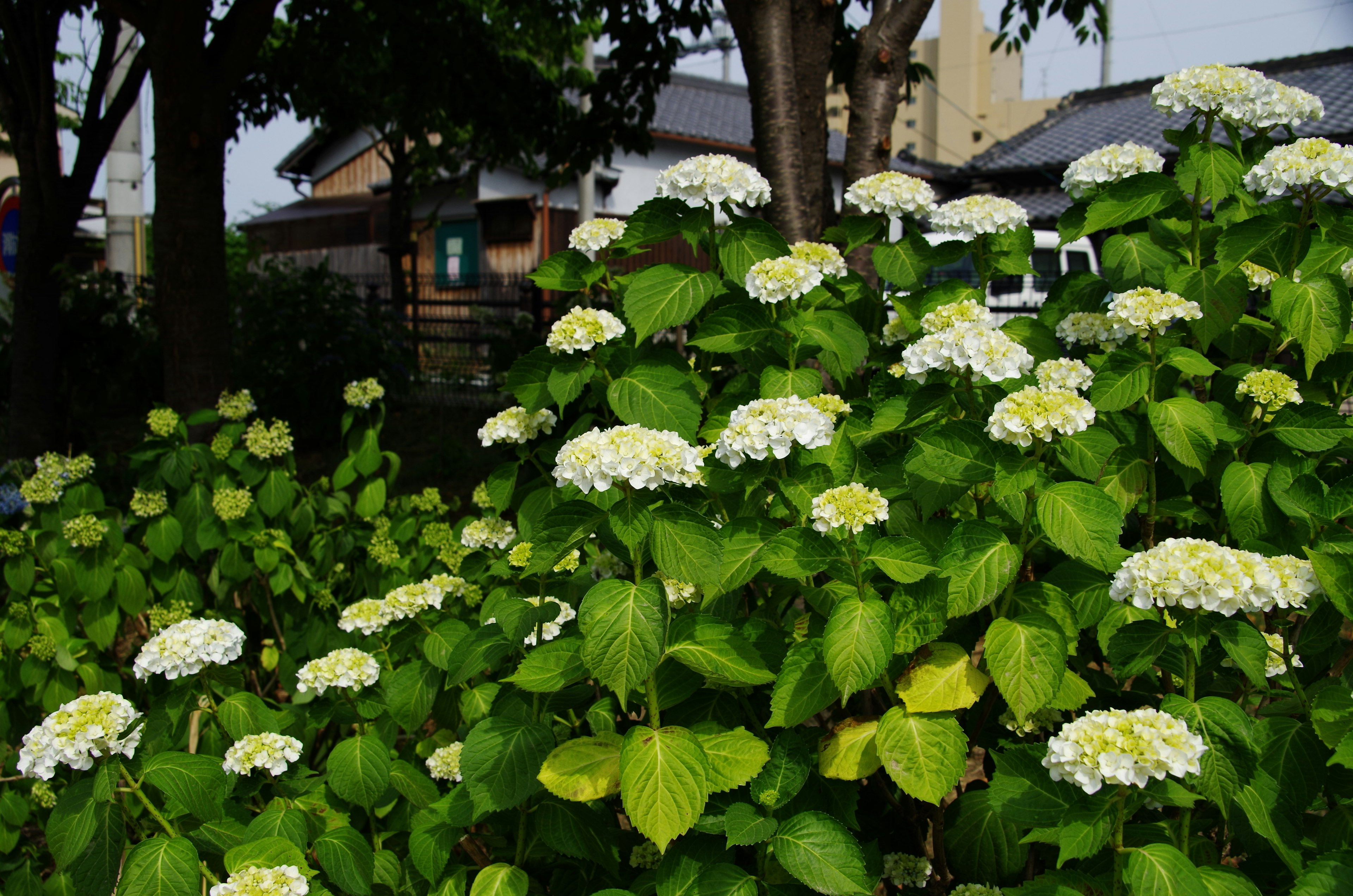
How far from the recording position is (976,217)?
200 cm

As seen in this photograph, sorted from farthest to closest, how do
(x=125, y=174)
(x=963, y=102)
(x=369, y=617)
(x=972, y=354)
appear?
(x=963, y=102)
(x=125, y=174)
(x=369, y=617)
(x=972, y=354)

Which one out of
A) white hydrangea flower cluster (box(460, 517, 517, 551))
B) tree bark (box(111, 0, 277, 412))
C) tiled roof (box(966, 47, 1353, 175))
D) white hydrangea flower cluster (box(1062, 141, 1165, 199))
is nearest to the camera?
white hydrangea flower cluster (box(1062, 141, 1165, 199))

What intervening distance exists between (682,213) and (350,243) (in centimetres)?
2615

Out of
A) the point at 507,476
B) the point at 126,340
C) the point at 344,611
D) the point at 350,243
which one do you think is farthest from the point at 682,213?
the point at 350,243

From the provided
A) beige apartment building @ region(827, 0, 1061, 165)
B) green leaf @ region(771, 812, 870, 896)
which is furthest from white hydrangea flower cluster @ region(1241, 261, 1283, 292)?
beige apartment building @ region(827, 0, 1061, 165)

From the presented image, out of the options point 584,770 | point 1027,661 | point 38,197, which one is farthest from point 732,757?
point 38,197

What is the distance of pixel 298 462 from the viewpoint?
6676mm

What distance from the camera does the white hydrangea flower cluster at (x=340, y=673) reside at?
192 cm

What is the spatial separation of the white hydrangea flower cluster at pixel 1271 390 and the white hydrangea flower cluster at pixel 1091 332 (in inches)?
8.9

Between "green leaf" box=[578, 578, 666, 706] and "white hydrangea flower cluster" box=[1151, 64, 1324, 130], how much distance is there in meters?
1.34

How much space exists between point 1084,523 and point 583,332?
3.06 feet

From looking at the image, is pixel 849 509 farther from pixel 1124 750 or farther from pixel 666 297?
pixel 666 297

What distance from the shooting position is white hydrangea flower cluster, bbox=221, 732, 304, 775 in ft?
5.69

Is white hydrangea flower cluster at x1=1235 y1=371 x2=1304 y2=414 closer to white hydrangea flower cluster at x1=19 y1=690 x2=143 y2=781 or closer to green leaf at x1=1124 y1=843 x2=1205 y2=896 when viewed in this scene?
green leaf at x1=1124 y1=843 x2=1205 y2=896
